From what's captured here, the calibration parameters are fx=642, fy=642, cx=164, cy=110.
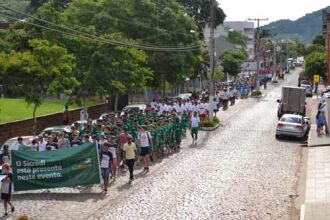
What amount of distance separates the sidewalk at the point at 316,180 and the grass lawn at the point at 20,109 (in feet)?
50.0

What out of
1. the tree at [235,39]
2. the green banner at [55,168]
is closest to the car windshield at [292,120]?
the green banner at [55,168]

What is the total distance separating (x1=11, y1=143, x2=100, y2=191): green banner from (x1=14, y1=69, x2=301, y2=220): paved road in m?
0.36

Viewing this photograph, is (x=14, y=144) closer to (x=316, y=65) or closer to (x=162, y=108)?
(x=162, y=108)

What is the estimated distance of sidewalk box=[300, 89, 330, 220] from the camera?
16.0m

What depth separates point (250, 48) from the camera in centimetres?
17762

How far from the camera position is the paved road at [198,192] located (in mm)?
16422

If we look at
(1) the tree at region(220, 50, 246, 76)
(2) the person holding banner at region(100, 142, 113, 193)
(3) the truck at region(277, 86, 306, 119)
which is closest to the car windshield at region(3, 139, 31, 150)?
(2) the person holding banner at region(100, 142, 113, 193)

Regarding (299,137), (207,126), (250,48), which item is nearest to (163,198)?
(299,137)

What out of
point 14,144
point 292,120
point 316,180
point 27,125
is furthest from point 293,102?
point 14,144

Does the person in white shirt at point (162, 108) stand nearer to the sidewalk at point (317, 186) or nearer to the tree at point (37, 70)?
the tree at point (37, 70)

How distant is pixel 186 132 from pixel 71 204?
17.1 meters

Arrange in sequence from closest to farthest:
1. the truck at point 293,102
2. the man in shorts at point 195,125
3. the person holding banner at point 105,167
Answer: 1. the person holding banner at point 105,167
2. the man in shorts at point 195,125
3. the truck at point 293,102

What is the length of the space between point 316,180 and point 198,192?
4.44 metres

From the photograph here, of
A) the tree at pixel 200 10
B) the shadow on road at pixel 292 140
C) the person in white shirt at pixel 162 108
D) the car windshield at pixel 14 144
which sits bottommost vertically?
the shadow on road at pixel 292 140
